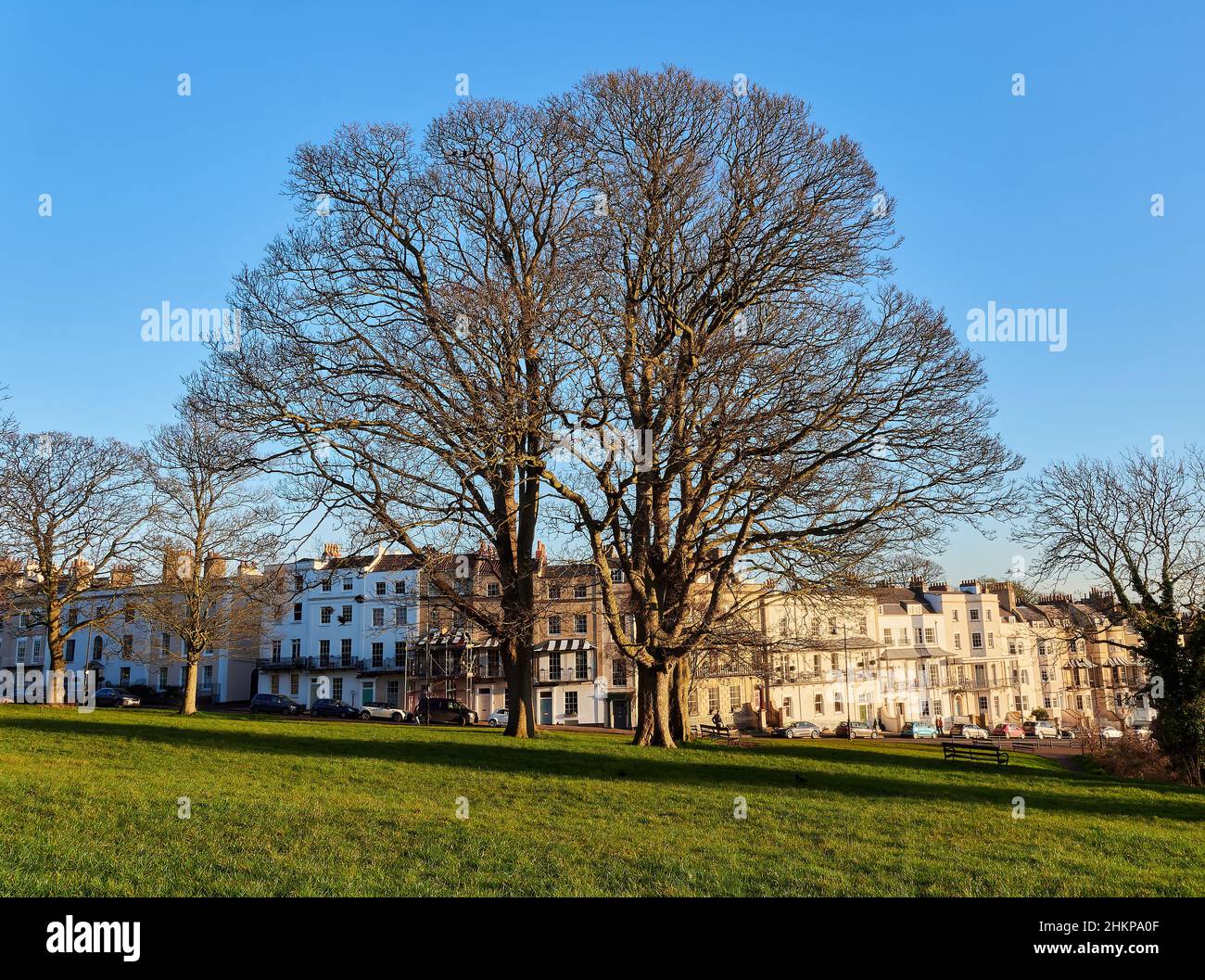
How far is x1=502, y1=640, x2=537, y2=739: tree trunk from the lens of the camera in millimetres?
25703

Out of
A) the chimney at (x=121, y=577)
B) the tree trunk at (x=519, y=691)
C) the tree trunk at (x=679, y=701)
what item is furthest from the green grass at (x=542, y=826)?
the chimney at (x=121, y=577)

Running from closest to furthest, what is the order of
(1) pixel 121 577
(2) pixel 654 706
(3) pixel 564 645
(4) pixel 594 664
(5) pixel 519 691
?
(2) pixel 654 706, (5) pixel 519 691, (1) pixel 121 577, (3) pixel 564 645, (4) pixel 594 664

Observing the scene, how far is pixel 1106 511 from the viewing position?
34438mm

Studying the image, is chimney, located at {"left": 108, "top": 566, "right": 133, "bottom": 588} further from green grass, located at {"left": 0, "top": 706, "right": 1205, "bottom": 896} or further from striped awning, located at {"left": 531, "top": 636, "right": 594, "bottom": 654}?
striped awning, located at {"left": 531, "top": 636, "right": 594, "bottom": 654}

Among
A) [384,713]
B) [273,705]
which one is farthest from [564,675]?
[273,705]

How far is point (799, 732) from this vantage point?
56.1m

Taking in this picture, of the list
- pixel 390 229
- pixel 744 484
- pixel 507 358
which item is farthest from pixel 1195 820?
pixel 390 229

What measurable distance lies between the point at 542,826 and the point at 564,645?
4859 cm

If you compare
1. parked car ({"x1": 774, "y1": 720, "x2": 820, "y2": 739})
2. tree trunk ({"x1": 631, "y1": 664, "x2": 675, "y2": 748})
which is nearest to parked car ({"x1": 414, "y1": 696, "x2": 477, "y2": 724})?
parked car ({"x1": 774, "y1": 720, "x2": 820, "y2": 739})

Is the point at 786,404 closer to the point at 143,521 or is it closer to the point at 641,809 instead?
the point at 641,809

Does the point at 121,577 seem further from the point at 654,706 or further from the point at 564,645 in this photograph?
the point at 654,706

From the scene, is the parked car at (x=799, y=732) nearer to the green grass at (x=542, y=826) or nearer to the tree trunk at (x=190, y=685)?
the tree trunk at (x=190, y=685)
